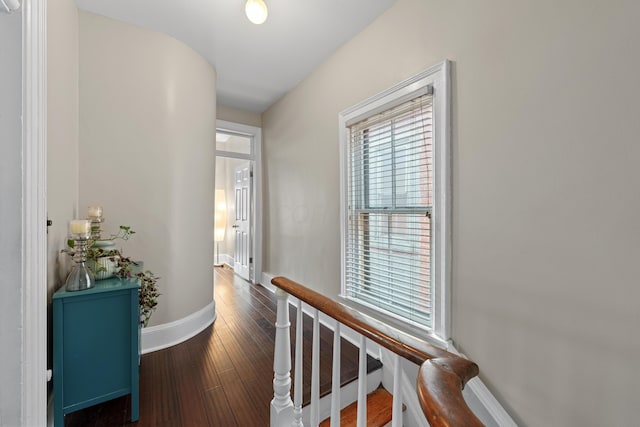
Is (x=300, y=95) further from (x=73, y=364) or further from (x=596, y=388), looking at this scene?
(x=596, y=388)

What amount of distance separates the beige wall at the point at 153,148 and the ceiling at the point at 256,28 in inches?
5.6

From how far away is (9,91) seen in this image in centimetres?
94

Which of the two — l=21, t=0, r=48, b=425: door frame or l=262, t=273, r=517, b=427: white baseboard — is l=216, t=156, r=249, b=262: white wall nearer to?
l=21, t=0, r=48, b=425: door frame

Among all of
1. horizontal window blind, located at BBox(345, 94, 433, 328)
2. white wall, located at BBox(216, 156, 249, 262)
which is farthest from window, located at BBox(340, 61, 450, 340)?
white wall, located at BBox(216, 156, 249, 262)

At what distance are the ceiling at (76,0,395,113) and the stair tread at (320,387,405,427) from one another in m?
2.81

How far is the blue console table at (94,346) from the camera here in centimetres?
138

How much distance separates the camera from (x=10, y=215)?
37.6 inches

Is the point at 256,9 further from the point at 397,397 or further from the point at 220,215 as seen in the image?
the point at 220,215

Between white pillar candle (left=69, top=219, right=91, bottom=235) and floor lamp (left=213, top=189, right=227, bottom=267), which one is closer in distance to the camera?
white pillar candle (left=69, top=219, right=91, bottom=235)

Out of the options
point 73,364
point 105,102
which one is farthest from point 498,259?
point 105,102

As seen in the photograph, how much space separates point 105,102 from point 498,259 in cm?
288

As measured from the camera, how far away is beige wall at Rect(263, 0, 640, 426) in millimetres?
1078

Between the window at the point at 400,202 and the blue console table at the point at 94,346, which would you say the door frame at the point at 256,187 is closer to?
the window at the point at 400,202

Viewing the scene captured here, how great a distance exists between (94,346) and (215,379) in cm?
75
